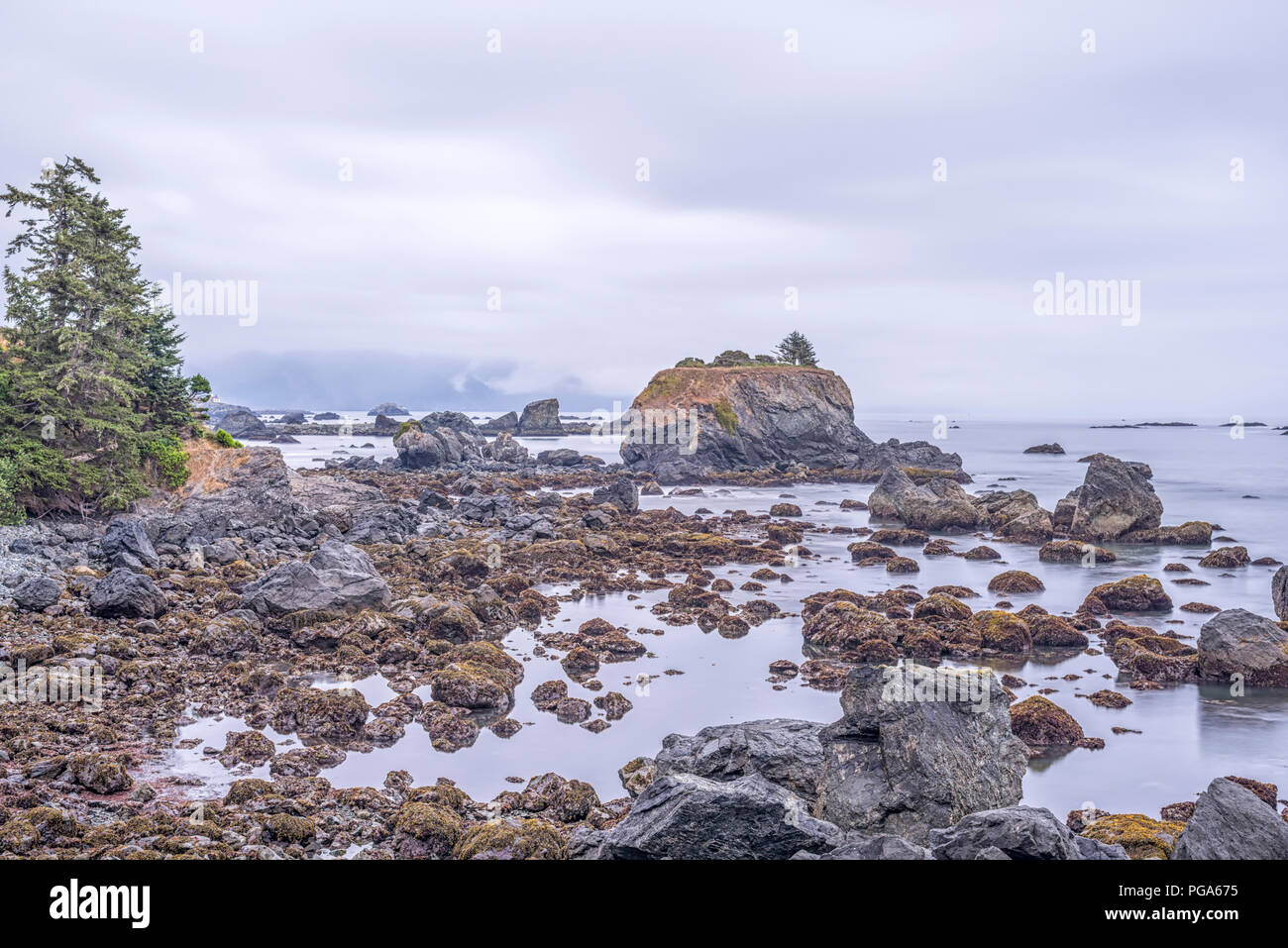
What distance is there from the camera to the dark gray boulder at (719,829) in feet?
28.4

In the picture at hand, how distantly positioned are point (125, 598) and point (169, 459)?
63.7 feet

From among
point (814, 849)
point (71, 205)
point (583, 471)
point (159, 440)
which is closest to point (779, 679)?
point (814, 849)

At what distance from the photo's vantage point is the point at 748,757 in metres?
11.5

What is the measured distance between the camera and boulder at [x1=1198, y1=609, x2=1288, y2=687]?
68.4 feet

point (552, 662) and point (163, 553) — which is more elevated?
point (163, 553)

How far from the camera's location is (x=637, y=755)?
52.4 feet

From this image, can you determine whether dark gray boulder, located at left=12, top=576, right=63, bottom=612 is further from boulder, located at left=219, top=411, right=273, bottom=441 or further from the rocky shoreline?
boulder, located at left=219, top=411, right=273, bottom=441

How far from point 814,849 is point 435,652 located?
14.3 meters

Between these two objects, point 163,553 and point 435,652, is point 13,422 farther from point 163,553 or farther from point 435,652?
point 435,652

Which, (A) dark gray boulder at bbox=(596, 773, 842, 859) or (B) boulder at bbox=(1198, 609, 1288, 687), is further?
(B) boulder at bbox=(1198, 609, 1288, 687)

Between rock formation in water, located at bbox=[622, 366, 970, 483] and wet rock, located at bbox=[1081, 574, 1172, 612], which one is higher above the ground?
rock formation in water, located at bbox=[622, 366, 970, 483]

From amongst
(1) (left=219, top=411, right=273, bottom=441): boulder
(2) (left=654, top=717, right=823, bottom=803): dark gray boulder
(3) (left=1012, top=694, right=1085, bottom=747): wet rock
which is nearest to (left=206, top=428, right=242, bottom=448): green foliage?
(2) (left=654, top=717, right=823, bottom=803): dark gray boulder

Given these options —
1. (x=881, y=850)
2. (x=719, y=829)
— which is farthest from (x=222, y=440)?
(x=881, y=850)

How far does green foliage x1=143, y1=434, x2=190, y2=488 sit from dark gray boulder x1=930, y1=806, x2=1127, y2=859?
38.4 metres
